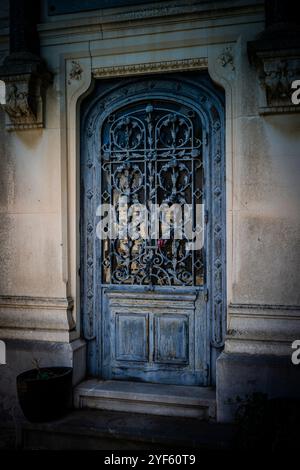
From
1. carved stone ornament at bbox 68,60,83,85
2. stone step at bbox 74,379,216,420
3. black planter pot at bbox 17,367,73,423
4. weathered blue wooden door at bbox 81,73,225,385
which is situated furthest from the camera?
carved stone ornament at bbox 68,60,83,85

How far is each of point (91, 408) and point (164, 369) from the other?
905 millimetres

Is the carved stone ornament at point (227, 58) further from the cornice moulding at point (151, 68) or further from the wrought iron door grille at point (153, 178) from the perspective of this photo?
the wrought iron door grille at point (153, 178)

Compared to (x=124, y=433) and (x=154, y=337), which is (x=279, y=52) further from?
(x=124, y=433)

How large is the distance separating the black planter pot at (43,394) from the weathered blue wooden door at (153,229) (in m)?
0.70

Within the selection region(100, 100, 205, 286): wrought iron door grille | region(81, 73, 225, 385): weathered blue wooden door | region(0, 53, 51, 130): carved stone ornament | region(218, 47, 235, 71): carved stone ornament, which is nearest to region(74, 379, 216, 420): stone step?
region(81, 73, 225, 385): weathered blue wooden door

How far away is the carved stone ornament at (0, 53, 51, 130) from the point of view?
494cm

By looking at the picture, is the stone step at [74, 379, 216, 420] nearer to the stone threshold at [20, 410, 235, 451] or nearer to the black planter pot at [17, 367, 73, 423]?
the stone threshold at [20, 410, 235, 451]

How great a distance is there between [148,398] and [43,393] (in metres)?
1.09

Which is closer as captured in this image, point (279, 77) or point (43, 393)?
point (279, 77)

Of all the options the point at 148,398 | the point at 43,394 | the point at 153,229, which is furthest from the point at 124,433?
the point at 153,229

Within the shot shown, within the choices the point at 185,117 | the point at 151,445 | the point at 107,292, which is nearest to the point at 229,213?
the point at 185,117

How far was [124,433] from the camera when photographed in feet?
14.7

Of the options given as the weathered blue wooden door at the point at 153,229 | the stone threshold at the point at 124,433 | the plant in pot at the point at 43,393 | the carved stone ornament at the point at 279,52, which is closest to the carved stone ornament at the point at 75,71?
the weathered blue wooden door at the point at 153,229

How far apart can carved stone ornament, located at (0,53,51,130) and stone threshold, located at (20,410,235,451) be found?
3.24 m
